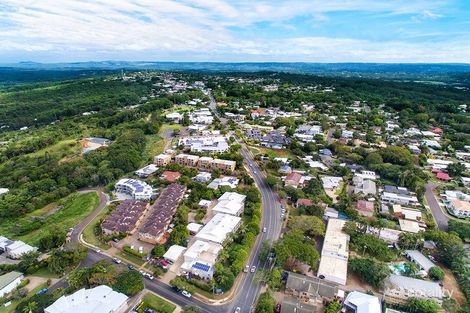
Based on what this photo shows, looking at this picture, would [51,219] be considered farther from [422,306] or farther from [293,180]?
[422,306]

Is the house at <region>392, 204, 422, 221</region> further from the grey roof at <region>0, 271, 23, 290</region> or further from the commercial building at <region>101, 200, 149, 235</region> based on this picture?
the grey roof at <region>0, 271, 23, 290</region>

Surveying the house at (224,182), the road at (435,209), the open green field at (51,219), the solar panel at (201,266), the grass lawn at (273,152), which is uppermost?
the grass lawn at (273,152)

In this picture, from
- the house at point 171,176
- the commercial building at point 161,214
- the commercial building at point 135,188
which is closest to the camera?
the commercial building at point 161,214

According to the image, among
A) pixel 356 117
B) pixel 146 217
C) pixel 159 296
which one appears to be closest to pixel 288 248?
pixel 159 296

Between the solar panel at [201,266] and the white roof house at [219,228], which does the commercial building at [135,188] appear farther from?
the solar panel at [201,266]

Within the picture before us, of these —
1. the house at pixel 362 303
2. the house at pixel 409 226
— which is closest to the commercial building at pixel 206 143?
the house at pixel 409 226

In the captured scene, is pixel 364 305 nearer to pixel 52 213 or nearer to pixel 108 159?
pixel 52 213

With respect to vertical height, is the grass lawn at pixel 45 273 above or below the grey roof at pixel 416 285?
below
